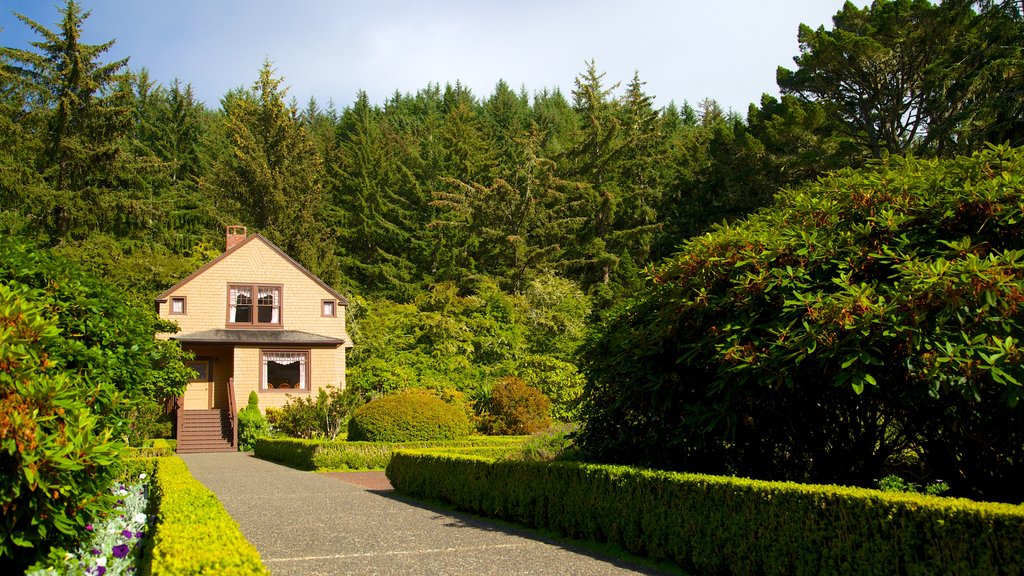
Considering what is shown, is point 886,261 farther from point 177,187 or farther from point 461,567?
point 177,187

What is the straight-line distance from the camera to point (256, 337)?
27766 mm

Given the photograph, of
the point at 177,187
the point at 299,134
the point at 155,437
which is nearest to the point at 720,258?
the point at 155,437

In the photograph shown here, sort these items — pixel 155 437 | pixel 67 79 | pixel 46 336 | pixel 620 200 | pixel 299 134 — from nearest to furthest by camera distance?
1. pixel 46 336
2. pixel 155 437
3. pixel 67 79
4. pixel 620 200
5. pixel 299 134

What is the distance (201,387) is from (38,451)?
84.6 feet

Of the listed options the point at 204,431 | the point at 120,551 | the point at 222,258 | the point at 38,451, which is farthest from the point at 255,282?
the point at 38,451

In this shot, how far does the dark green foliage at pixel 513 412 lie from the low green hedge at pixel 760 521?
1146cm

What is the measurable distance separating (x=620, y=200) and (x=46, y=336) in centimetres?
3701

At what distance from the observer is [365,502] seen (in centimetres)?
1243

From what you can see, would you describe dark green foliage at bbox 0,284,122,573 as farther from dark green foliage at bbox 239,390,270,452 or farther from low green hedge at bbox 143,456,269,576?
dark green foliage at bbox 239,390,270,452

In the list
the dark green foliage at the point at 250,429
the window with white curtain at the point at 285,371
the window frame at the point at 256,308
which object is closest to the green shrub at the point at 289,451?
the dark green foliage at the point at 250,429

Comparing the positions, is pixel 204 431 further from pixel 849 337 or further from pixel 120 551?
pixel 849 337

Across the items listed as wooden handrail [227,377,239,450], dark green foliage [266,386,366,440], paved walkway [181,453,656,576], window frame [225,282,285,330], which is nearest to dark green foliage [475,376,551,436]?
dark green foliage [266,386,366,440]

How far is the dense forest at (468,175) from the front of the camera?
25.4 meters

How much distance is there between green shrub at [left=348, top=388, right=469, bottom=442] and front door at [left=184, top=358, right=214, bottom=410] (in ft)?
35.6
